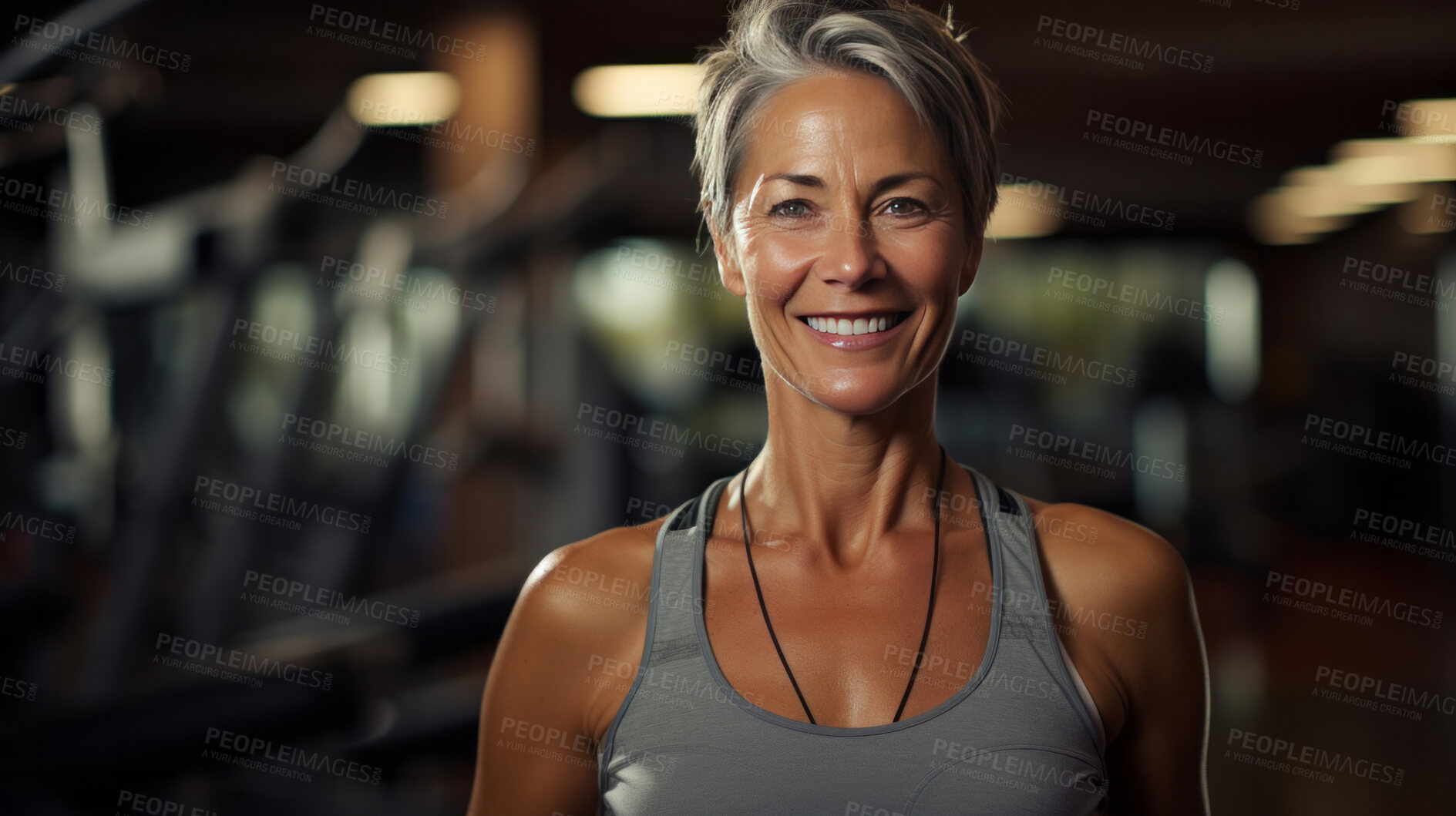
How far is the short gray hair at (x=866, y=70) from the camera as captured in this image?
100 cm

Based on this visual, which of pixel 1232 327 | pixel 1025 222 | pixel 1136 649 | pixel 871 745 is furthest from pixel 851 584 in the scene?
pixel 1232 327

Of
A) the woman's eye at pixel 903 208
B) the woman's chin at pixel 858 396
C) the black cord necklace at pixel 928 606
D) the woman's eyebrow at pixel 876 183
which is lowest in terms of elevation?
the black cord necklace at pixel 928 606

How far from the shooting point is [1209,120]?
6.24m

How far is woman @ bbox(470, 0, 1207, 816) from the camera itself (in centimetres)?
94

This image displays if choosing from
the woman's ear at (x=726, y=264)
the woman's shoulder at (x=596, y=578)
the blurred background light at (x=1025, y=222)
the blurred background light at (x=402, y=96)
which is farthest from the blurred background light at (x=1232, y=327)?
the woman's shoulder at (x=596, y=578)

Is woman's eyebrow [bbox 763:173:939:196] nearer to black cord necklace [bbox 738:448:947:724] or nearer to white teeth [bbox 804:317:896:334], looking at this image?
→ white teeth [bbox 804:317:896:334]

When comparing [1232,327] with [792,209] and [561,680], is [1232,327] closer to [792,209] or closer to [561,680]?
[792,209]

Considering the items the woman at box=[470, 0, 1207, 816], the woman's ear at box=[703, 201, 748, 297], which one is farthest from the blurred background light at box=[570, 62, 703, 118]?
the woman at box=[470, 0, 1207, 816]

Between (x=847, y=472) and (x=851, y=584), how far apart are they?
0.12 meters

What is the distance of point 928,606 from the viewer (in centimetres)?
105

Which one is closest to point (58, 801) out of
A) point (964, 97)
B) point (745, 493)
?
point (745, 493)

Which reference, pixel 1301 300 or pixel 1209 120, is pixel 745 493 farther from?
pixel 1301 300

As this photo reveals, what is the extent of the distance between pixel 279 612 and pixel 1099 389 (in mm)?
6921

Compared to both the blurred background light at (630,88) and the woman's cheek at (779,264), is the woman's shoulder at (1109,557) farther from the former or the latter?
the blurred background light at (630,88)
